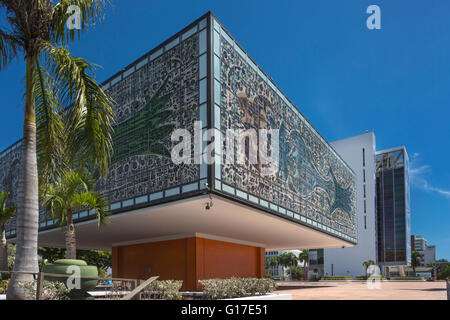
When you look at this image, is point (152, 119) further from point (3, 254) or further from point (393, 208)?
point (393, 208)

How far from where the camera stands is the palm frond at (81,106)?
10.3 m

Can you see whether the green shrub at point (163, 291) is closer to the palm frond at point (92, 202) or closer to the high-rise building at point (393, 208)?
the palm frond at point (92, 202)

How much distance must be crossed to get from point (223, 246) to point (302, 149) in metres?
8.67

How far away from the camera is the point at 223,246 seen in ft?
91.9

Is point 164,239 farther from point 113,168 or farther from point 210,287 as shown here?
point 210,287

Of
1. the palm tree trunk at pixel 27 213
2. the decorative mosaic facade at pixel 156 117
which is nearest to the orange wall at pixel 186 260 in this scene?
the decorative mosaic facade at pixel 156 117

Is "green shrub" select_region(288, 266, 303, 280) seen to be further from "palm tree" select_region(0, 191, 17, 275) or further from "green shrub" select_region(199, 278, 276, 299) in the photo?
"green shrub" select_region(199, 278, 276, 299)

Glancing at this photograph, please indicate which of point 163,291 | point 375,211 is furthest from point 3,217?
point 375,211

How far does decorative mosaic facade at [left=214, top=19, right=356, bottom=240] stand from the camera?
18.9 m

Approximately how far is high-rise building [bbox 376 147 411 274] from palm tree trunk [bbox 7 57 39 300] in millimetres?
105822

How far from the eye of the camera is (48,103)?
1080 cm

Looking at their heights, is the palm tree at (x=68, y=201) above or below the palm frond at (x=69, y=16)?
below

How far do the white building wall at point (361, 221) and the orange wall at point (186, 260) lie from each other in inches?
2622
